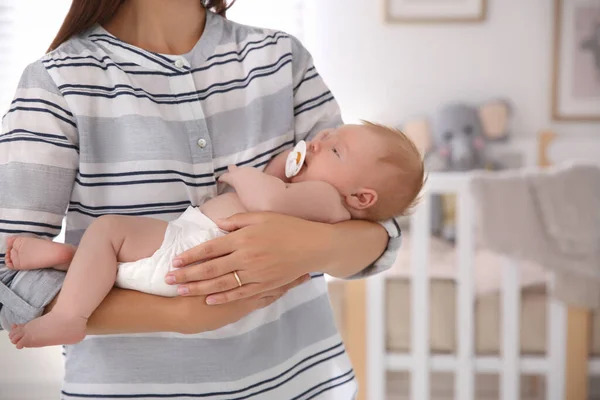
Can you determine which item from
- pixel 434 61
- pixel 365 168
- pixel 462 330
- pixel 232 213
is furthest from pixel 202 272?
pixel 434 61

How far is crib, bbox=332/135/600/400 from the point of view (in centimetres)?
232

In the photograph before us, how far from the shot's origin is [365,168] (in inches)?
43.9

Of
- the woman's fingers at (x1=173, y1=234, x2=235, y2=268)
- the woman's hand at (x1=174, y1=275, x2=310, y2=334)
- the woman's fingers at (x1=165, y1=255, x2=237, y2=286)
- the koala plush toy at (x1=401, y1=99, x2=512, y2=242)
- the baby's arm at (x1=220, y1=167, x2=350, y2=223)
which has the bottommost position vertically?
the koala plush toy at (x1=401, y1=99, x2=512, y2=242)

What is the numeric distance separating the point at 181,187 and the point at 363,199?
303 mm

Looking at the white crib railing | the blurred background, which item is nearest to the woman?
the white crib railing

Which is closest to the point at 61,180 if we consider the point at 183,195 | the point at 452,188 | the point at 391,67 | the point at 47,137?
the point at 47,137

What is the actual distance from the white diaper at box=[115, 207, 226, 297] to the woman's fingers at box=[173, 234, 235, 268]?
25 millimetres

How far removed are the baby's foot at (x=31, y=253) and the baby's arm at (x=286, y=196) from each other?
0.89 feet

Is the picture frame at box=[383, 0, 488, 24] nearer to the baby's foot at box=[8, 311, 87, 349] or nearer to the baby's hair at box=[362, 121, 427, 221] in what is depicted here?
the baby's hair at box=[362, 121, 427, 221]

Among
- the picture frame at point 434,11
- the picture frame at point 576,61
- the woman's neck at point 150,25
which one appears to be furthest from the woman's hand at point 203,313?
the picture frame at point 576,61

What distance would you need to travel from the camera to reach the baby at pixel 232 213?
0.87 m

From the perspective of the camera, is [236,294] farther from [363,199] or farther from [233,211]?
[363,199]

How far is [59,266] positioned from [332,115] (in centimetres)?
53

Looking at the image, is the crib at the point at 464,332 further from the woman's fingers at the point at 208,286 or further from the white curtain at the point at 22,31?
the white curtain at the point at 22,31
